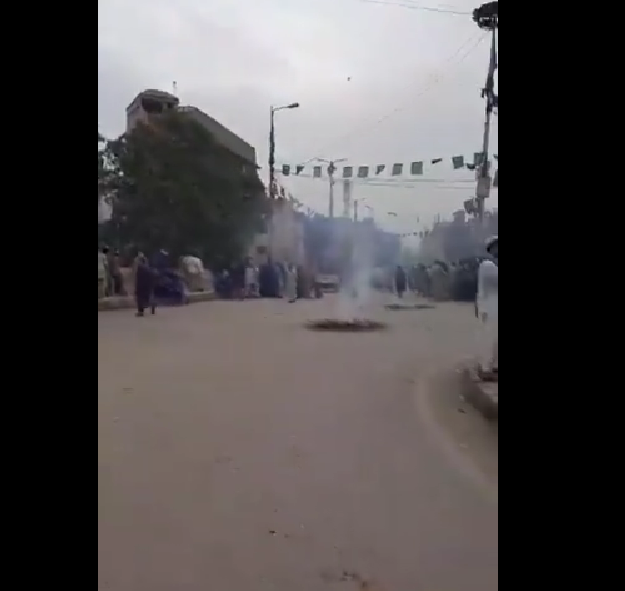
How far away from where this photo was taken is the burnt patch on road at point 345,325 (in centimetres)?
351

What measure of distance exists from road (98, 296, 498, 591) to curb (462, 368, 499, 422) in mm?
55

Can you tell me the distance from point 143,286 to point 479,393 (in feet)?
4.85

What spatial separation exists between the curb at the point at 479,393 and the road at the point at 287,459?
0.18ft

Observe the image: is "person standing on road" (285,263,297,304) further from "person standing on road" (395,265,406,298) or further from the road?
"person standing on road" (395,265,406,298)

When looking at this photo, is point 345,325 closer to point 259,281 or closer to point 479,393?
point 259,281

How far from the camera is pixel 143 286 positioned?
2857 millimetres

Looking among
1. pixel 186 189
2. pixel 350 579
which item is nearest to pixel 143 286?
pixel 186 189

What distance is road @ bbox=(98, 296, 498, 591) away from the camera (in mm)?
1428

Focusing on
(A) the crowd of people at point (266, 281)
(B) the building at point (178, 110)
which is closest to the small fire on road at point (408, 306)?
(A) the crowd of people at point (266, 281)

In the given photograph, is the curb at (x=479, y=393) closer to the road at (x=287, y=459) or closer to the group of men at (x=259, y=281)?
the road at (x=287, y=459)

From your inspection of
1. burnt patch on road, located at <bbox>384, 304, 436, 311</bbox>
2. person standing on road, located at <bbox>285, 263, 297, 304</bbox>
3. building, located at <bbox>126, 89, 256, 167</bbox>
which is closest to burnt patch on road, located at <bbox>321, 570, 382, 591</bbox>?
building, located at <bbox>126, 89, 256, 167</bbox>
